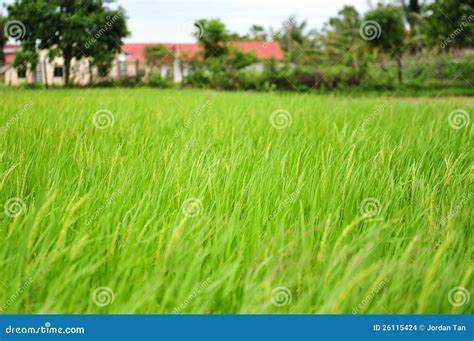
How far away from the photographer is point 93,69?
11.8 m

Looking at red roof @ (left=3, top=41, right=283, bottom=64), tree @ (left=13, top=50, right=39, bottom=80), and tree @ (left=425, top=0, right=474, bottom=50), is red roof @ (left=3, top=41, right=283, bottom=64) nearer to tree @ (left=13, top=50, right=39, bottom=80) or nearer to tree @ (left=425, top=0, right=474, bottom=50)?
tree @ (left=425, top=0, right=474, bottom=50)

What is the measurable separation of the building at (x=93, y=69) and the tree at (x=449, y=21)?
539 cm

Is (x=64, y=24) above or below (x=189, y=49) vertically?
below

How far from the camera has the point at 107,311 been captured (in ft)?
3.53

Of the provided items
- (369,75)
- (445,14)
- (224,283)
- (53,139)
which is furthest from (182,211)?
(369,75)

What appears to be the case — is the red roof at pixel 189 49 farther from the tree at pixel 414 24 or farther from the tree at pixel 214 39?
the tree at pixel 414 24

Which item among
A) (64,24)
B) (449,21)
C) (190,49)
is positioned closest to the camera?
(64,24)

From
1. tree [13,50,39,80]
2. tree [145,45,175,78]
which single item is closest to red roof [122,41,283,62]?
tree [145,45,175,78]

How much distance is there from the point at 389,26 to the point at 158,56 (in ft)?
31.1

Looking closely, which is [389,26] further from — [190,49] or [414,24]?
[190,49]

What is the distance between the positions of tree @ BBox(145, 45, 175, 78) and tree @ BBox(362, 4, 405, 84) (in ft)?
24.9

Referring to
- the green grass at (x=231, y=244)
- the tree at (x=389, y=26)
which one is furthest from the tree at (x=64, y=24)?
the tree at (x=389, y=26)

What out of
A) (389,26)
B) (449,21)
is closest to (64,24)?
(449,21)
